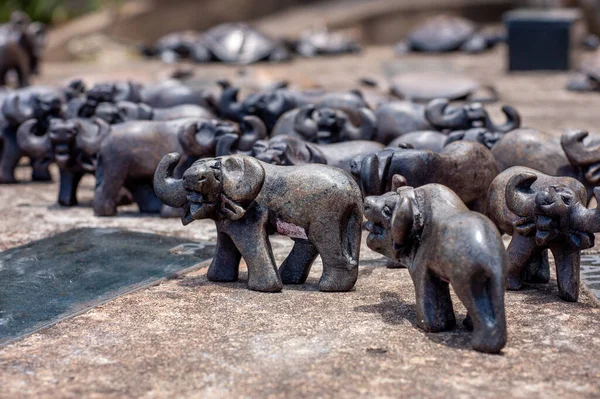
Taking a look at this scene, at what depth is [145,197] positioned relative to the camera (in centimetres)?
512

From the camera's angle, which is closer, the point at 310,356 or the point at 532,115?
the point at 310,356

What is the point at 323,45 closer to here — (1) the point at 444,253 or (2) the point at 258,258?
(2) the point at 258,258

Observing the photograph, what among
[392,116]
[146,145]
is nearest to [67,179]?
[146,145]

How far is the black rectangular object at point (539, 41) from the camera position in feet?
37.4

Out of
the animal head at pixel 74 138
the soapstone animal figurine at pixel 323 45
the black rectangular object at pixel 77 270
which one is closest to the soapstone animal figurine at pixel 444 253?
the black rectangular object at pixel 77 270

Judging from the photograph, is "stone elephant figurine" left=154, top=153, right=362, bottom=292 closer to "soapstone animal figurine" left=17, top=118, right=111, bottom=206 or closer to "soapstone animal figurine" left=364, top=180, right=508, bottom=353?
"soapstone animal figurine" left=364, top=180, right=508, bottom=353

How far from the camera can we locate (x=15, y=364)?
2.88 meters

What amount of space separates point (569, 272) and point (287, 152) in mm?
1540

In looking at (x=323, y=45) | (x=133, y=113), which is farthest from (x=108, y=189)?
(x=323, y=45)

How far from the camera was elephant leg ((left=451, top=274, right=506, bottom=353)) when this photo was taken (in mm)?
2875

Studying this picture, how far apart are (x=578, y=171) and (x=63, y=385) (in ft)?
8.76

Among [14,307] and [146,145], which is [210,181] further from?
[146,145]

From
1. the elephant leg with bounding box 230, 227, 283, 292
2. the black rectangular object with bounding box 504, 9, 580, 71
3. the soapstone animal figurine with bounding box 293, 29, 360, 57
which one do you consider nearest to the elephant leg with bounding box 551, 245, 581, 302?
the elephant leg with bounding box 230, 227, 283, 292

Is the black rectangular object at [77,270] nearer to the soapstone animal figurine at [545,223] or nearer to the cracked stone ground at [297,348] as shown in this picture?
the cracked stone ground at [297,348]
